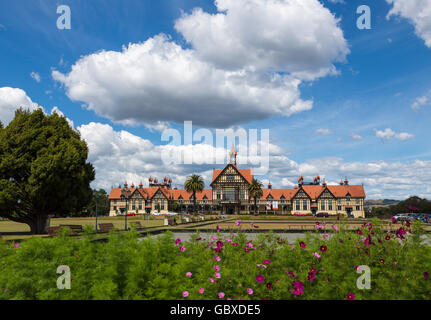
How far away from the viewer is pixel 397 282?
17.6 ft

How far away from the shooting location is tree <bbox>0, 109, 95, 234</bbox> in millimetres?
26531

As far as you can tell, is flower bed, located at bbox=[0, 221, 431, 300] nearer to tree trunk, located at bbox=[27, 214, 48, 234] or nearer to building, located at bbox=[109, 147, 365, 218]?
tree trunk, located at bbox=[27, 214, 48, 234]

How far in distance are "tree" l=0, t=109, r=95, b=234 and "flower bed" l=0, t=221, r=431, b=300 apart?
21.8 metres

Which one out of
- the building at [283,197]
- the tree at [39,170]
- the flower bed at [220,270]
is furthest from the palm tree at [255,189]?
the flower bed at [220,270]

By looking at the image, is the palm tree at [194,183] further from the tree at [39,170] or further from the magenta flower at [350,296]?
the magenta flower at [350,296]

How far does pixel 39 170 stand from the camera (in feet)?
86.2

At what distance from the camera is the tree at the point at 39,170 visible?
26531mm

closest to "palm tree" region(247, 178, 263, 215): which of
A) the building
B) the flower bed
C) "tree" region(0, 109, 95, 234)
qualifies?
the building

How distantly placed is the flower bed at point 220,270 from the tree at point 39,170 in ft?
71.4

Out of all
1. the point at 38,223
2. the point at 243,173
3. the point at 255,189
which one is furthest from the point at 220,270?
the point at 243,173

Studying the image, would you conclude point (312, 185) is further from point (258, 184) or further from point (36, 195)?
point (36, 195)
